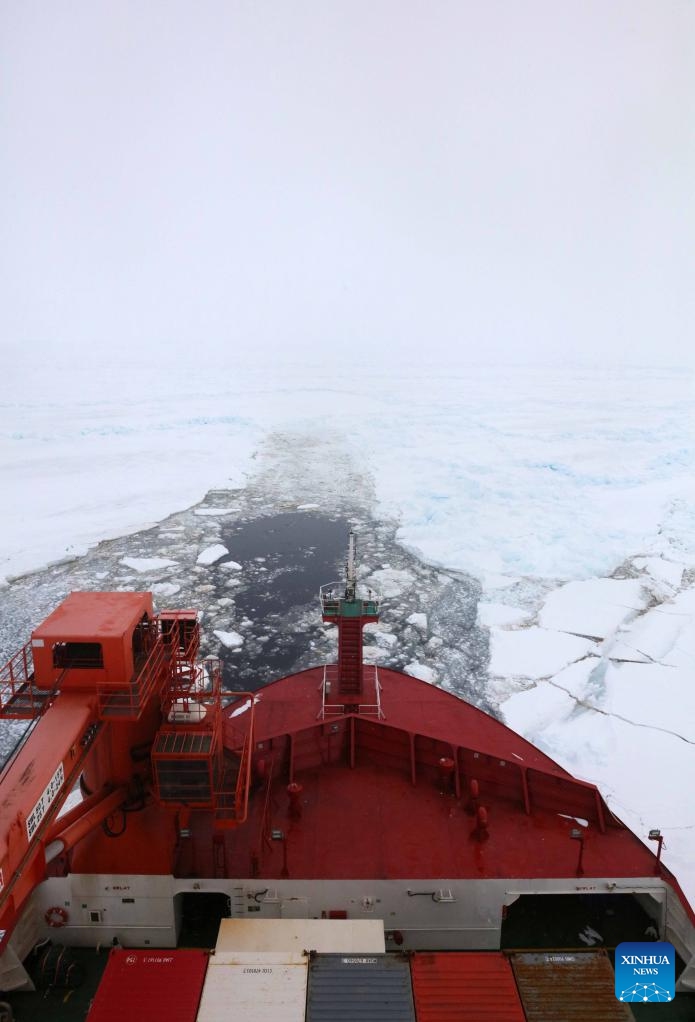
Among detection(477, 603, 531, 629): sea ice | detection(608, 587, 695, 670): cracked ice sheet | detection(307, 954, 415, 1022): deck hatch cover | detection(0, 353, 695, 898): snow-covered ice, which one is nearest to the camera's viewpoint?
detection(307, 954, 415, 1022): deck hatch cover

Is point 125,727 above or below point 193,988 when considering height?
above

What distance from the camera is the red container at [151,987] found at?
15.4 feet

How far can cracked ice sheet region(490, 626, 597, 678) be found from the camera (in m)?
11.4

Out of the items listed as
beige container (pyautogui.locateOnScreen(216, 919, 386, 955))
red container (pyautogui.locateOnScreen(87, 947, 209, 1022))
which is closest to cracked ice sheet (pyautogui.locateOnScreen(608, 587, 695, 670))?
beige container (pyautogui.locateOnScreen(216, 919, 386, 955))

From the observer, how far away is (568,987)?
4902 millimetres

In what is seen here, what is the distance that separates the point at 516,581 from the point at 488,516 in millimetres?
5033

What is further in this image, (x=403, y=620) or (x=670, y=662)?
(x=403, y=620)

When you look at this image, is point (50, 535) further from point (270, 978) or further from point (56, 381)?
point (56, 381)

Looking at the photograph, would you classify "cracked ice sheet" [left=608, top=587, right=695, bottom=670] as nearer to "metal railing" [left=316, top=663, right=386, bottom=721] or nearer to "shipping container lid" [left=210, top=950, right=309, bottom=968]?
"metal railing" [left=316, top=663, right=386, bottom=721]

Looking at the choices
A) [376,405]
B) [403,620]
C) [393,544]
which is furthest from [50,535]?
[376,405]

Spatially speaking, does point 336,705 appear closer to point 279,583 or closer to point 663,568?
point 279,583

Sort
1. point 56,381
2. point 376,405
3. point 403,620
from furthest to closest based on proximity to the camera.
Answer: point 56,381
point 376,405
point 403,620

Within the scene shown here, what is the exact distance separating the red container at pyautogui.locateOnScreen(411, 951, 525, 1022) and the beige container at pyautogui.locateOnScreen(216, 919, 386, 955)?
1.66 ft

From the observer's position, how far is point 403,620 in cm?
1309
